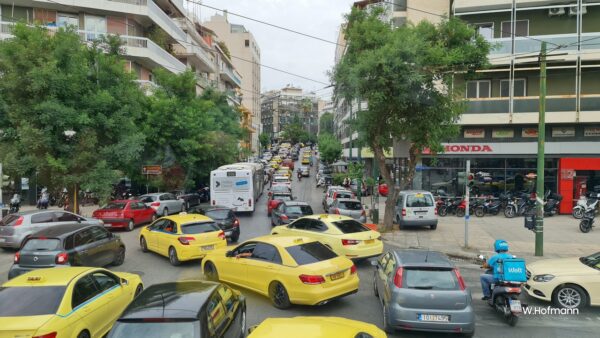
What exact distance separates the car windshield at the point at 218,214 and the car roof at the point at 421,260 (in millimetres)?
9956

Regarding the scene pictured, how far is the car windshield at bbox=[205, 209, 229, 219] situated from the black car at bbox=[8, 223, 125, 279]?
479cm

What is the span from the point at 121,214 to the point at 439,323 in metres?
17.3

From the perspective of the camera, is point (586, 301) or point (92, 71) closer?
point (586, 301)

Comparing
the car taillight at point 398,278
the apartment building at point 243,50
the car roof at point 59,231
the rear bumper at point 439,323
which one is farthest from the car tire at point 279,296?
the apartment building at point 243,50

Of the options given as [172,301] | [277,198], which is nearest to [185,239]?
[172,301]

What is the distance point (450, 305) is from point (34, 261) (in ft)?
32.1

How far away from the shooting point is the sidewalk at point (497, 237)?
1639 centimetres

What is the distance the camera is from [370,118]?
20.3 metres

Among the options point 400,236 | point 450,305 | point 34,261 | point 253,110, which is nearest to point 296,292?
point 450,305

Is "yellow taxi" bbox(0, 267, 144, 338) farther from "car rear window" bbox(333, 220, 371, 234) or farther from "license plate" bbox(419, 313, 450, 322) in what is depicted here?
"car rear window" bbox(333, 220, 371, 234)

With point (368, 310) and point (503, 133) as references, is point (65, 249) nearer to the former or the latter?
point (368, 310)

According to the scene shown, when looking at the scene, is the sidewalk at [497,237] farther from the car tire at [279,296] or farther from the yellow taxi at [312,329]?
the yellow taxi at [312,329]

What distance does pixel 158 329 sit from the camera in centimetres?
559

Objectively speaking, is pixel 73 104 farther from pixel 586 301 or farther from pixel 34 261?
pixel 586 301
